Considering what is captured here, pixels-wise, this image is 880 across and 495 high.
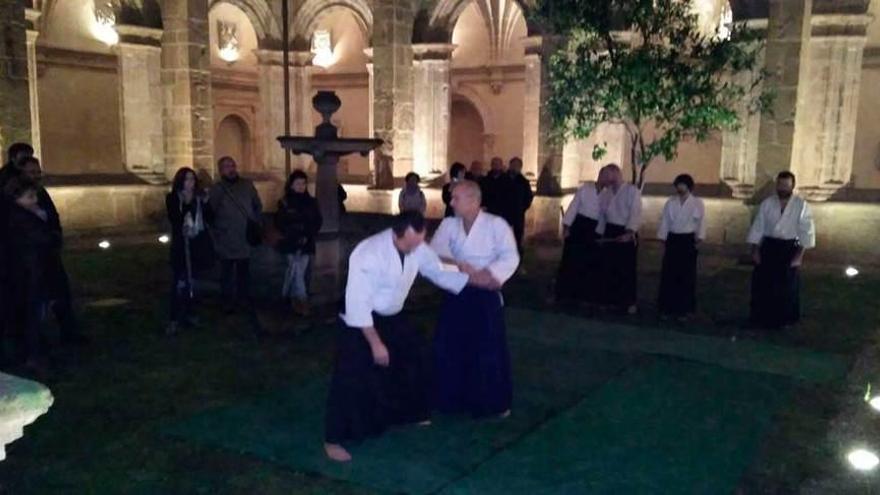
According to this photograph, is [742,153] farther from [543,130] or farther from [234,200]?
[234,200]

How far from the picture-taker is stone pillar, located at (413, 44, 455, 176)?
15672mm

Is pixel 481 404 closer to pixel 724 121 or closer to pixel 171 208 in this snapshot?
pixel 171 208

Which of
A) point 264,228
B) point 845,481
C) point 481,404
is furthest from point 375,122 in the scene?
point 845,481

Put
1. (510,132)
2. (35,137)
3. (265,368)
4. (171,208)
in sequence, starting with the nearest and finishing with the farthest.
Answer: (265,368)
(171,208)
(35,137)
(510,132)

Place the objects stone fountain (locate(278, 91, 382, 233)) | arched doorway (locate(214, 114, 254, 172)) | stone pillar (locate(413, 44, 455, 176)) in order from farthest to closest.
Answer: arched doorway (locate(214, 114, 254, 172)), stone pillar (locate(413, 44, 455, 176)), stone fountain (locate(278, 91, 382, 233))

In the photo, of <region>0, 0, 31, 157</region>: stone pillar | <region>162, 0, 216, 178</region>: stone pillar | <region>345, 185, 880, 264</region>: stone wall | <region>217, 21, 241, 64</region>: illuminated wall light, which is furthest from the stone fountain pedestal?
<region>217, 21, 241, 64</region>: illuminated wall light

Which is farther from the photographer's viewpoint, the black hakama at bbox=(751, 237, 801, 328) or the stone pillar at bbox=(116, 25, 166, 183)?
the stone pillar at bbox=(116, 25, 166, 183)

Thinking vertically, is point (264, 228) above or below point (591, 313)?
above

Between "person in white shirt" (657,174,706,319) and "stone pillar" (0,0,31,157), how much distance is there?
8728 mm

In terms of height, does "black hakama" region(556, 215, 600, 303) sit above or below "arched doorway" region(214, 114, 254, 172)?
below

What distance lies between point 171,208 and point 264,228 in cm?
106

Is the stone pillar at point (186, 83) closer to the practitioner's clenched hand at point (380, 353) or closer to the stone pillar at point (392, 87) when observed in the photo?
the stone pillar at point (392, 87)

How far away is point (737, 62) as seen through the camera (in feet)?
27.3

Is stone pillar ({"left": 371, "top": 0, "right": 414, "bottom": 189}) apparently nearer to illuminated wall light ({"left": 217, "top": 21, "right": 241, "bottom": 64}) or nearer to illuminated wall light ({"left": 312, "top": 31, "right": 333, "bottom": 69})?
illuminated wall light ({"left": 312, "top": 31, "right": 333, "bottom": 69})
